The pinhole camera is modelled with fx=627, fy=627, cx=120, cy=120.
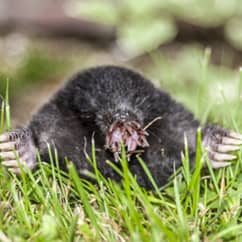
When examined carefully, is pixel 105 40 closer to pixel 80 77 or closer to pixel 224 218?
pixel 80 77

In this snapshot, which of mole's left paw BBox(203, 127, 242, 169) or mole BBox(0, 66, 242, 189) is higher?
mole BBox(0, 66, 242, 189)

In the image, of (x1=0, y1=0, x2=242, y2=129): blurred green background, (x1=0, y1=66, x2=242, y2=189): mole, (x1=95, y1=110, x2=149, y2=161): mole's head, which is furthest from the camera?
(x1=0, y1=0, x2=242, y2=129): blurred green background

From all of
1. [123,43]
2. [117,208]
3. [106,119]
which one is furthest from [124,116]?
[123,43]

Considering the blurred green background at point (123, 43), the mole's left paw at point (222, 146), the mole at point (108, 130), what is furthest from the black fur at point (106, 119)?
the blurred green background at point (123, 43)

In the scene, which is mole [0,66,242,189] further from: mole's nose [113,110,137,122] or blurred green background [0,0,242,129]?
blurred green background [0,0,242,129]

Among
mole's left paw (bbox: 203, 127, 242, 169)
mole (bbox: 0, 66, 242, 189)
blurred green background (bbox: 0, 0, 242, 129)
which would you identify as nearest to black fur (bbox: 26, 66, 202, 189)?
mole (bbox: 0, 66, 242, 189)

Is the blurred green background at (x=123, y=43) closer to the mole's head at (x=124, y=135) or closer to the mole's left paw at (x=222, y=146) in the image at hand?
the mole's left paw at (x=222, y=146)
